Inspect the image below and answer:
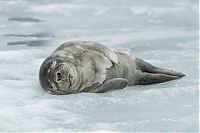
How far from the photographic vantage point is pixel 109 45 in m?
6.65

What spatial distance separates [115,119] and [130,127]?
0.20 metres

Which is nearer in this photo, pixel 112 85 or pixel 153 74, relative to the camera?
pixel 112 85

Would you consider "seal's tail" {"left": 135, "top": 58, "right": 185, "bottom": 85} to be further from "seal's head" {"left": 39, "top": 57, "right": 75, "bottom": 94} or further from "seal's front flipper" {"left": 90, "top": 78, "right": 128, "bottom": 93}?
"seal's head" {"left": 39, "top": 57, "right": 75, "bottom": 94}

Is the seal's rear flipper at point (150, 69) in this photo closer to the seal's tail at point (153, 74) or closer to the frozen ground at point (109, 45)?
the seal's tail at point (153, 74)

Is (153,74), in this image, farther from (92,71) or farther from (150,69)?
(92,71)

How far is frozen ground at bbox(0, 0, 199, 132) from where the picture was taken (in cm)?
363

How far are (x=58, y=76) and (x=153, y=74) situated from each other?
1.04m

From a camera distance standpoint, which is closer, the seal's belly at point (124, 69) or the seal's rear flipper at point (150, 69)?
the seal's belly at point (124, 69)

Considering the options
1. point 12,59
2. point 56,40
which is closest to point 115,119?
point 12,59

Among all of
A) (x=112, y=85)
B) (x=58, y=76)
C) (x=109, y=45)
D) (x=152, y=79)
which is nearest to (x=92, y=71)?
(x=112, y=85)

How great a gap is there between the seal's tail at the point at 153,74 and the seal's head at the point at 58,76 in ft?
2.71

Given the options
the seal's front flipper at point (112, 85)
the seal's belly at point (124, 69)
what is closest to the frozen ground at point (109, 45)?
the seal's front flipper at point (112, 85)

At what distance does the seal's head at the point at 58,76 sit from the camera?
4234 millimetres

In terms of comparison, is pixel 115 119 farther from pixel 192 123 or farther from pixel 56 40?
pixel 56 40
